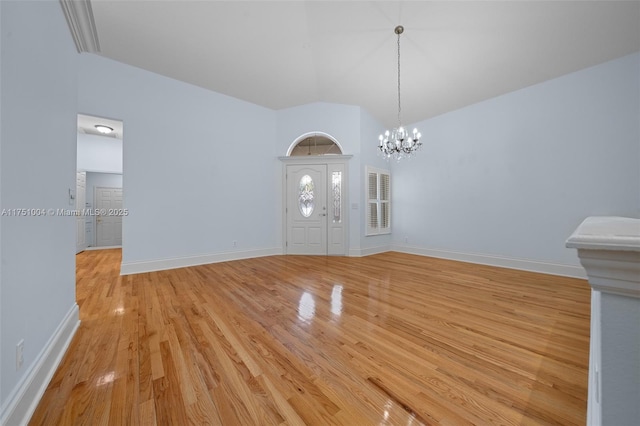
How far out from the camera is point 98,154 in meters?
6.63

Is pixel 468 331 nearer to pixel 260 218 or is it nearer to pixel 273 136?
pixel 260 218

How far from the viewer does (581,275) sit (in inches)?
144

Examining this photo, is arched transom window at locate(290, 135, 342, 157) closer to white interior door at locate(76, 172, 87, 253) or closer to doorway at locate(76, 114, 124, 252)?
doorway at locate(76, 114, 124, 252)

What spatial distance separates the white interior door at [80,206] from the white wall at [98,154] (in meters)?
0.30

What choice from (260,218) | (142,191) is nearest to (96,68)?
(142,191)

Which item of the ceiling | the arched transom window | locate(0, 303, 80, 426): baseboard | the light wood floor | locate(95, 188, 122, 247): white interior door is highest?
the ceiling

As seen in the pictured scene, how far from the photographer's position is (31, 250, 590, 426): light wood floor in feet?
4.09

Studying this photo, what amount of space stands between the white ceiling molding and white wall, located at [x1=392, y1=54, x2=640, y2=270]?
5947 millimetres

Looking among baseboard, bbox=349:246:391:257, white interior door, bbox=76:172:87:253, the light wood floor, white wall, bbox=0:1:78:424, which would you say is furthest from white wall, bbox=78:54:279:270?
white interior door, bbox=76:172:87:253

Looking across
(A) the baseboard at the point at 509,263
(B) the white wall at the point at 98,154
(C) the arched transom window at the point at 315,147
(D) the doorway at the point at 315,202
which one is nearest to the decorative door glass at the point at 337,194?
(D) the doorway at the point at 315,202

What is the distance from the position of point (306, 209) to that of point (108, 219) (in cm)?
636

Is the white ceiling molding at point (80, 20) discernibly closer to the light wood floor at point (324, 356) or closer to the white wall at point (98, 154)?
the light wood floor at point (324, 356)

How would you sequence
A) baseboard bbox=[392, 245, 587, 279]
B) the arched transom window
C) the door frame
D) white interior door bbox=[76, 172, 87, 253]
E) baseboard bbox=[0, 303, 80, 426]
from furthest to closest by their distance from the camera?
white interior door bbox=[76, 172, 87, 253], the arched transom window, the door frame, baseboard bbox=[392, 245, 587, 279], baseboard bbox=[0, 303, 80, 426]

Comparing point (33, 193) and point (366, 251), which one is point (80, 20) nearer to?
point (33, 193)
